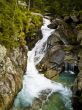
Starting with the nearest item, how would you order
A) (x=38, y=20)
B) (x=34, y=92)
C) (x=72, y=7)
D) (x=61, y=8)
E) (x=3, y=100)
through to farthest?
(x=3, y=100) → (x=34, y=92) → (x=38, y=20) → (x=72, y=7) → (x=61, y=8)

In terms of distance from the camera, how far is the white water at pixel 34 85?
74.8 feet

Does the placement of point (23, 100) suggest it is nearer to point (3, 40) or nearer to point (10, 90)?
point (10, 90)

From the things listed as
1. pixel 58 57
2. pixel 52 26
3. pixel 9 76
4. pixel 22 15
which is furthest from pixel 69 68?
pixel 52 26

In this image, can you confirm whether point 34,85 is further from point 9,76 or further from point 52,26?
point 52,26

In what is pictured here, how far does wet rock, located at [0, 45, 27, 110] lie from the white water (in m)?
0.79

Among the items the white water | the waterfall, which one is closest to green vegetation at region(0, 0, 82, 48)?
the white water

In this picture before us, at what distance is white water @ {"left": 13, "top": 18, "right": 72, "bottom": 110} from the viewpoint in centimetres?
2279

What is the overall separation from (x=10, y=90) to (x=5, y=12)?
27.2 ft

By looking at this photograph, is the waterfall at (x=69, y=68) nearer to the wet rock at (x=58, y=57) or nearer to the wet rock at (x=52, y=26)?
the wet rock at (x=58, y=57)

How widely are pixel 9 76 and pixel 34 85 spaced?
4507mm

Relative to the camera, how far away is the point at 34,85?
26.0 m

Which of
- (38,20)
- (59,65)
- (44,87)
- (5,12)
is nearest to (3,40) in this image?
(5,12)

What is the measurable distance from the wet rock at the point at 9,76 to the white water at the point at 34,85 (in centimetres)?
79

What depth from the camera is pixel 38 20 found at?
41.2 m
